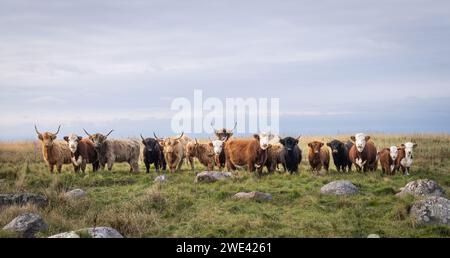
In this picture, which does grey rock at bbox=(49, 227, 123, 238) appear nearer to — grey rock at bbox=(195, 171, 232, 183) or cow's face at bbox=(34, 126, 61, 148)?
grey rock at bbox=(195, 171, 232, 183)

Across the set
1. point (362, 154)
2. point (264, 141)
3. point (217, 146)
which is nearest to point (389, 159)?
point (362, 154)

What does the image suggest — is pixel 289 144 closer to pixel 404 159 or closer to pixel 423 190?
pixel 404 159

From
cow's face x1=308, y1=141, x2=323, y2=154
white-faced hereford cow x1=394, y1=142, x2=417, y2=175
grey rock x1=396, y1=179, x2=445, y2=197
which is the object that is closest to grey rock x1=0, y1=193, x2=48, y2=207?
grey rock x1=396, y1=179, x2=445, y2=197

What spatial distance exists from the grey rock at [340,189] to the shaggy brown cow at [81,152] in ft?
34.1

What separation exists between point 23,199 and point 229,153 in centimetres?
905

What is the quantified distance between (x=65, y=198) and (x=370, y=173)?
1159 cm

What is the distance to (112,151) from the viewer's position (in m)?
22.7

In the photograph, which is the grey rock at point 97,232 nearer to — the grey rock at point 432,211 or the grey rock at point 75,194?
the grey rock at point 75,194

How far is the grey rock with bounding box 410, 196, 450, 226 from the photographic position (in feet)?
41.5

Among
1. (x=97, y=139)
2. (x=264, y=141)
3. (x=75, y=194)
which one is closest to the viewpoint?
(x=75, y=194)

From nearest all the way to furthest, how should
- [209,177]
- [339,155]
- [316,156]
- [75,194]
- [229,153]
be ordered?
[75,194], [209,177], [229,153], [316,156], [339,155]

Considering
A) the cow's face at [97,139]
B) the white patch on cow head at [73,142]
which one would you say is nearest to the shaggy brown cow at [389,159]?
the cow's face at [97,139]

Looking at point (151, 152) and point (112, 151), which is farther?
point (151, 152)
